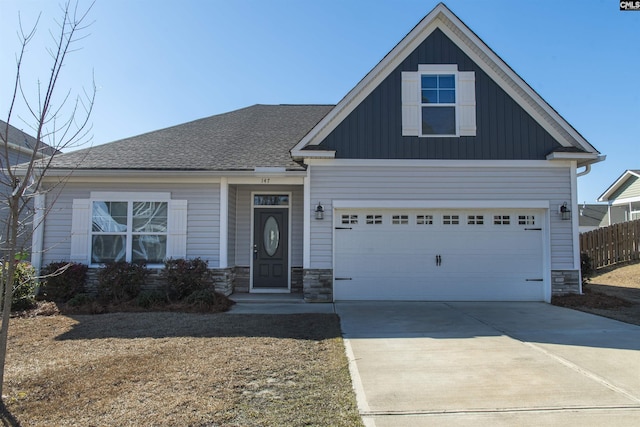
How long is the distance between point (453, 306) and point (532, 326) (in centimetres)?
218

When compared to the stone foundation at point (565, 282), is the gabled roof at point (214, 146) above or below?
above

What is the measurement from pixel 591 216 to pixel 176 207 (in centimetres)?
3650

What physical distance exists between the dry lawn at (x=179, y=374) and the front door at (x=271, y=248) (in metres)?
3.73

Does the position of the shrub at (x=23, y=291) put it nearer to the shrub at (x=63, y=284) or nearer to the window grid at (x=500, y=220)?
the shrub at (x=63, y=284)

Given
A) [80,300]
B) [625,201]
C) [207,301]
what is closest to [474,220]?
[207,301]

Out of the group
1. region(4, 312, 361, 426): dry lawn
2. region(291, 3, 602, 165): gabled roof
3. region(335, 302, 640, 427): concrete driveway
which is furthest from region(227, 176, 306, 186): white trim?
region(4, 312, 361, 426): dry lawn

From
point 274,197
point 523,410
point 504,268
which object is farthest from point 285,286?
point 523,410

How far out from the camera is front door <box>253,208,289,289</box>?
1130 centimetres

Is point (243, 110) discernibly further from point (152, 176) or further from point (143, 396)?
point (143, 396)

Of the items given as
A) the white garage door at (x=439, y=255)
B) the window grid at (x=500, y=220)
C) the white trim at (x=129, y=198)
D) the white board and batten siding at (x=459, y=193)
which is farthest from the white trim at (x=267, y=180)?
the window grid at (x=500, y=220)

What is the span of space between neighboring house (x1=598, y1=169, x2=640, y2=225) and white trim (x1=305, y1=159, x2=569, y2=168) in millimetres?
19975

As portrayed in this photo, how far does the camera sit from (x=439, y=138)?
10.1 meters

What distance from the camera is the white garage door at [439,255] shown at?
1013cm

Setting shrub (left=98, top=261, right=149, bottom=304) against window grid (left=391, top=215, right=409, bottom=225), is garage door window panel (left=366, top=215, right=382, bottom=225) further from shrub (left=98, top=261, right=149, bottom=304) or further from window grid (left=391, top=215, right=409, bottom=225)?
shrub (left=98, top=261, right=149, bottom=304)
